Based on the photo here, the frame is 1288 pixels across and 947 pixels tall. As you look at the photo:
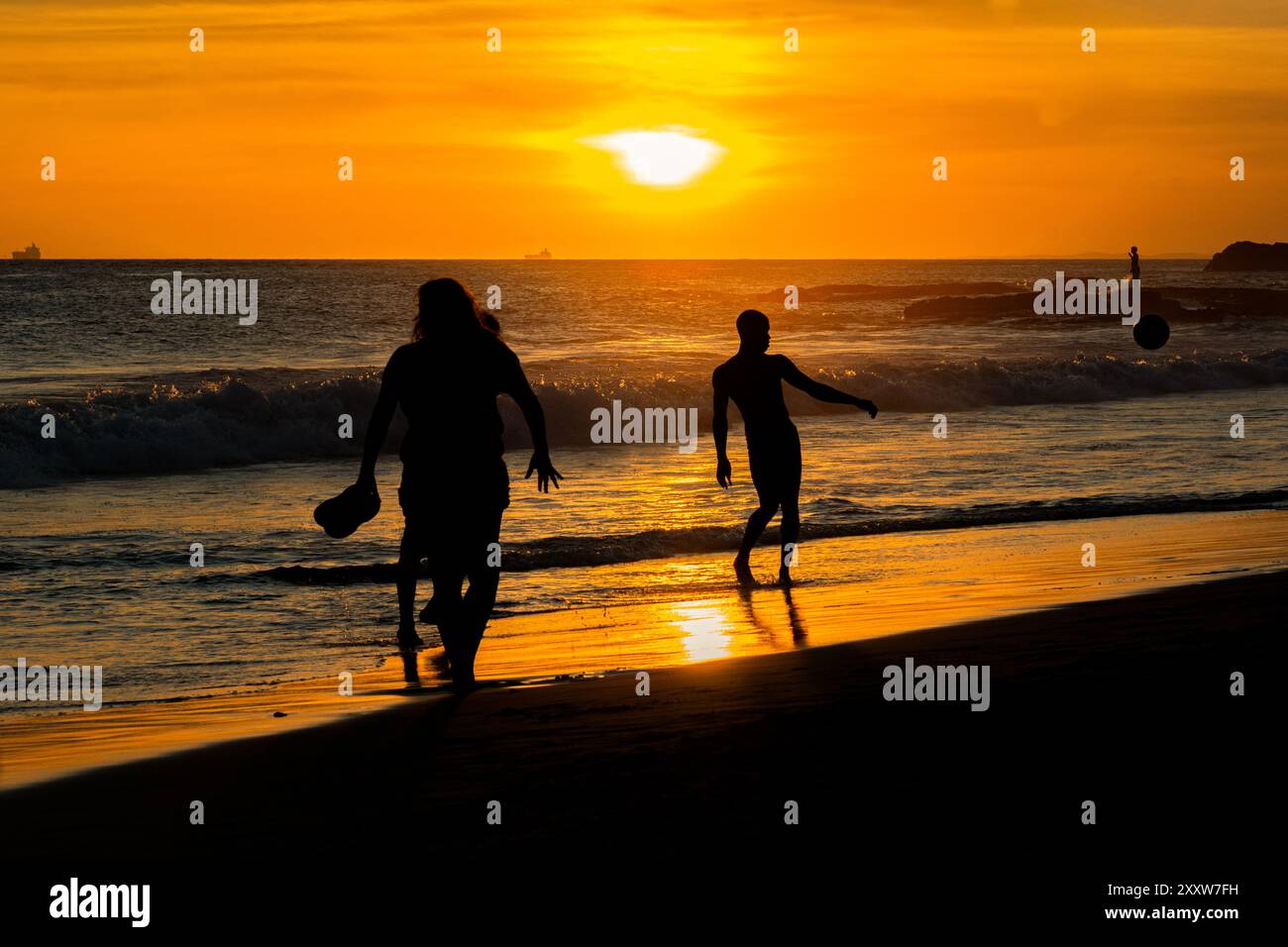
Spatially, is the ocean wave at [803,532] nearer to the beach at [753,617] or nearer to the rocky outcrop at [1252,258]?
the beach at [753,617]

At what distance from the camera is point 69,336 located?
148ft

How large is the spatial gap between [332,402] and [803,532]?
13.8m

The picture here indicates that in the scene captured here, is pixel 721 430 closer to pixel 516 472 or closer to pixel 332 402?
pixel 516 472

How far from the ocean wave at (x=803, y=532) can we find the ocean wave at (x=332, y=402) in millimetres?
8511

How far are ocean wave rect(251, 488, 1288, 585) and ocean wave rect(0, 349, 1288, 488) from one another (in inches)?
335

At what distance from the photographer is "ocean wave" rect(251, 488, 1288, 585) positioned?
10562 millimetres

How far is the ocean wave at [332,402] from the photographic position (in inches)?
765

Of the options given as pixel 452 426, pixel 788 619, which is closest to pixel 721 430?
pixel 788 619

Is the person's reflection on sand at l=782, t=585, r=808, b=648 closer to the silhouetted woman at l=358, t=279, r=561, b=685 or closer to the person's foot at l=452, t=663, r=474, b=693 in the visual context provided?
the person's foot at l=452, t=663, r=474, b=693

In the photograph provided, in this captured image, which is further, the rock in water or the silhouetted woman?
the rock in water

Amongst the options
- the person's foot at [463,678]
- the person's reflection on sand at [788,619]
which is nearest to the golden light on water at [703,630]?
the person's reflection on sand at [788,619]

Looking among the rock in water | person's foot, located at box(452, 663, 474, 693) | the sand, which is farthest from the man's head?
the rock in water
